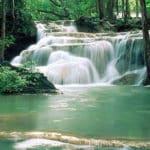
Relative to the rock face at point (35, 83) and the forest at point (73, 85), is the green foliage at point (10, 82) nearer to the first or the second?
the forest at point (73, 85)

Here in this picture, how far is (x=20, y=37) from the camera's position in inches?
1156

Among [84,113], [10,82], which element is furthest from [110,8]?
[84,113]

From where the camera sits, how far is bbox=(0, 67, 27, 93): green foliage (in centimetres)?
1857

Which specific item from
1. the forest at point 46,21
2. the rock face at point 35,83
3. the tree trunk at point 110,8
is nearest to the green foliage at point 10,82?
the forest at point 46,21

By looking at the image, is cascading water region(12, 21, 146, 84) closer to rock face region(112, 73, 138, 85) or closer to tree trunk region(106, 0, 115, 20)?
rock face region(112, 73, 138, 85)

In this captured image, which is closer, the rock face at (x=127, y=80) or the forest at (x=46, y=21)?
the forest at (x=46, y=21)

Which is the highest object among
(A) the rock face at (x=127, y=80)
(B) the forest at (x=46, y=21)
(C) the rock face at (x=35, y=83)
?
(B) the forest at (x=46, y=21)

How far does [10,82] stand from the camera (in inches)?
733

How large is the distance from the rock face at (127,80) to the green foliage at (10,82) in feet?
20.2

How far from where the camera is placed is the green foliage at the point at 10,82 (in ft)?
60.9

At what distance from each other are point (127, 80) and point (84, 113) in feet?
32.6

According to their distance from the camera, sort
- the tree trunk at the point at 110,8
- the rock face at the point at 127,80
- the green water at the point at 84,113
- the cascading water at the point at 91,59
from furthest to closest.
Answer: the tree trunk at the point at 110,8, the cascading water at the point at 91,59, the rock face at the point at 127,80, the green water at the point at 84,113

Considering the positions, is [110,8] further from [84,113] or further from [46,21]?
[84,113]

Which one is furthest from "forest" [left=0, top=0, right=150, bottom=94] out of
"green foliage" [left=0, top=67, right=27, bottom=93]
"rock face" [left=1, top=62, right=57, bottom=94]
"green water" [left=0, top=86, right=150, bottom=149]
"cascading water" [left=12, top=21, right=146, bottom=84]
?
"green water" [left=0, top=86, right=150, bottom=149]
